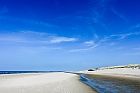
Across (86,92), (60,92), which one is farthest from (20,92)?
(86,92)

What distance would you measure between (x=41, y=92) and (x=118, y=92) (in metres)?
8.13

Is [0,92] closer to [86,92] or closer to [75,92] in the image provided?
[75,92]

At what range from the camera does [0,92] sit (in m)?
16.0

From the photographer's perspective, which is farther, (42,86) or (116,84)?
(116,84)

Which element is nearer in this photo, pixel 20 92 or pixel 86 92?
pixel 20 92

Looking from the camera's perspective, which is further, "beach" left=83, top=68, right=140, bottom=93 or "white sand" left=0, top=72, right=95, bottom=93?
"beach" left=83, top=68, right=140, bottom=93

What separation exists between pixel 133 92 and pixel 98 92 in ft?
12.0

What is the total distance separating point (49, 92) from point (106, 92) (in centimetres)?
614

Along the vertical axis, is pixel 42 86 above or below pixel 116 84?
above

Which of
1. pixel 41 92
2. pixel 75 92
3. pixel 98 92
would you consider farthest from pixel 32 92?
pixel 98 92

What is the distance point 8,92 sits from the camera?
16.0 m

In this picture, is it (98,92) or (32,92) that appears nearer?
(32,92)

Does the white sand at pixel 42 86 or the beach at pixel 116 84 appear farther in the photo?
the beach at pixel 116 84

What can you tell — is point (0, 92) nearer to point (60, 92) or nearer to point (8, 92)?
point (8, 92)
